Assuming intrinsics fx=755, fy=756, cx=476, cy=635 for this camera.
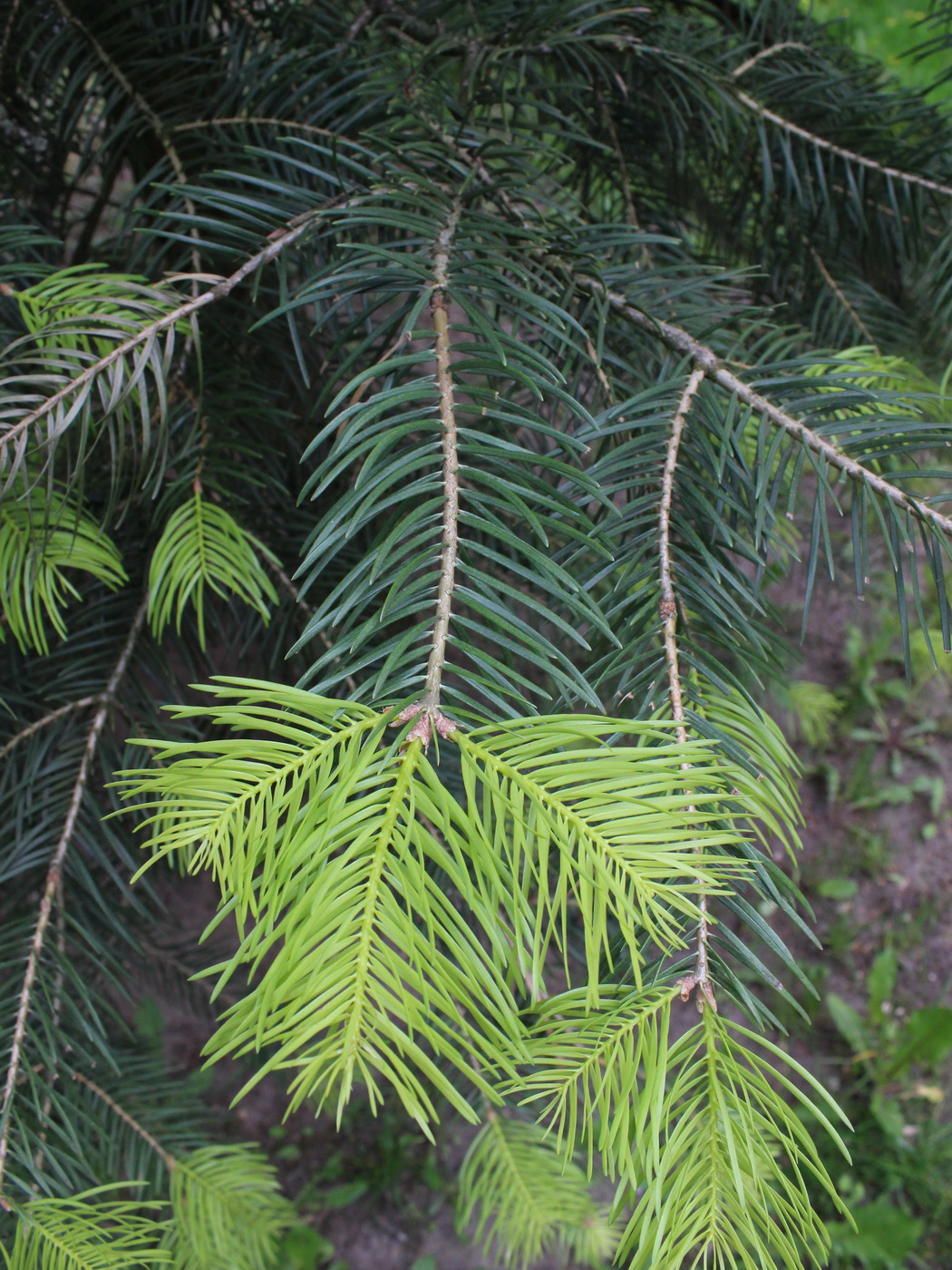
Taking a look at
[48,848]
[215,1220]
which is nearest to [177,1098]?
[215,1220]

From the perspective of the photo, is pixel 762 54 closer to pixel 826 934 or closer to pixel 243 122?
pixel 243 122

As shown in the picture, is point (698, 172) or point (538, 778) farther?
point (698, 172)

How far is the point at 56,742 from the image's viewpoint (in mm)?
632

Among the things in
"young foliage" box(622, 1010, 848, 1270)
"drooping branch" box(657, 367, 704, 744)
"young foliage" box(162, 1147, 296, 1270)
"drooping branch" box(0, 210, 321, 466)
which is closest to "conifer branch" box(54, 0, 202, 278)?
"drooping branch" box(0, 210, 321, 466)

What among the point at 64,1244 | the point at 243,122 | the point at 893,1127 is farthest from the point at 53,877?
the point at 893,1127

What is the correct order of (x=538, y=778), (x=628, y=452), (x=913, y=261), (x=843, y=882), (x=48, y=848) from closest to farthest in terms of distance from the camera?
(x=538, y=778) < (x=628, y=452) < (x=48, y=848) < (x=913, y=261) < (x=843, y=882)

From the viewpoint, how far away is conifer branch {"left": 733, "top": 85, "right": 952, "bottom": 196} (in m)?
0.63

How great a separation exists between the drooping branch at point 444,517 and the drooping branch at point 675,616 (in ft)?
0.33

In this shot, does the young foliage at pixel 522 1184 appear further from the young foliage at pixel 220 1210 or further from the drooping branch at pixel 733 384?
the drooping branch at pixel 733 384

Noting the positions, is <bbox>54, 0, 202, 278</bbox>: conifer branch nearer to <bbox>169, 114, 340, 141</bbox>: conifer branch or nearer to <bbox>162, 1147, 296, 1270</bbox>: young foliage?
<bbox>169, 114, 340, 141</bbox>: conifer branch

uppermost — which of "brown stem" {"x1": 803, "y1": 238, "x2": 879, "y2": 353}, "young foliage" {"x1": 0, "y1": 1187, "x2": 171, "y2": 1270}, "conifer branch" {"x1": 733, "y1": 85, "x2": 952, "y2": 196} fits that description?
"conifer branch" {"x1": 733, "y1": 85, "x2": 952, "y2": 196}

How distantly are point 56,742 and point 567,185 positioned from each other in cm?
71

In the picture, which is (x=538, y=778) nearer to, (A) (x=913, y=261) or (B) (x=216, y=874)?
(B) (x=216, y=874)

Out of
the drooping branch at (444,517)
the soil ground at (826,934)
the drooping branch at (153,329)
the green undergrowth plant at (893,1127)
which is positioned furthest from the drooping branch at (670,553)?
the green undergrowth plant at (893,1127)
